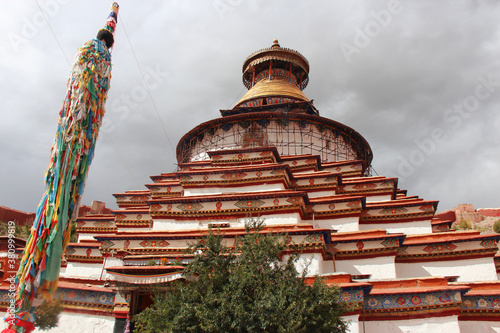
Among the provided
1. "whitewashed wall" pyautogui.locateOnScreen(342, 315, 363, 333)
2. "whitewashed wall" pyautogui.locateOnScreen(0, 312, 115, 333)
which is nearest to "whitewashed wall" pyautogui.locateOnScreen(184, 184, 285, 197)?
"whitewashed wall" pyautogui.locateOnScreen(0, 312, 115, 333)

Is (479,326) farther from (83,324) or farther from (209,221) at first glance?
(83,324)

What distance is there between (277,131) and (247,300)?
39.1 ft

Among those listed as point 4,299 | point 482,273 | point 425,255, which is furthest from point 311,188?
point 4,299

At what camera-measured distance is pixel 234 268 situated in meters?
6.24

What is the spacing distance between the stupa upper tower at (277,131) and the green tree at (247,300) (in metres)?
9.55

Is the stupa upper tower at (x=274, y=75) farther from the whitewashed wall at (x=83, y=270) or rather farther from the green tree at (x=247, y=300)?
the green tree at (x=247, y=300)

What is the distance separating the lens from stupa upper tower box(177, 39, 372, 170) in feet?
55.6

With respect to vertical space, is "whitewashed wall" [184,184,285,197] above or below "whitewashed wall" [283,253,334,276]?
above

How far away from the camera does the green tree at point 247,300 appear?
5523 millimetres

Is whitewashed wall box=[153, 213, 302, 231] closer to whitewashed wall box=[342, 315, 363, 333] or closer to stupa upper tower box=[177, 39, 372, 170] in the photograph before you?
whitewashed wall box=[342, 315, 363, 333]

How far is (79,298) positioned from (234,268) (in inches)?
184

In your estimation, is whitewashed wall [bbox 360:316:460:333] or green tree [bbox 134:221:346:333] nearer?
green tree [bbox 134:221:346:333]

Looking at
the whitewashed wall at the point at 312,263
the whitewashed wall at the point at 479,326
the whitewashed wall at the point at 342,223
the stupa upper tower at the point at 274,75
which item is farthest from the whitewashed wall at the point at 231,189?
the stupa upper tower at the point at 274,75

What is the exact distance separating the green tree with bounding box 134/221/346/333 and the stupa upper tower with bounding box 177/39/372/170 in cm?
955
